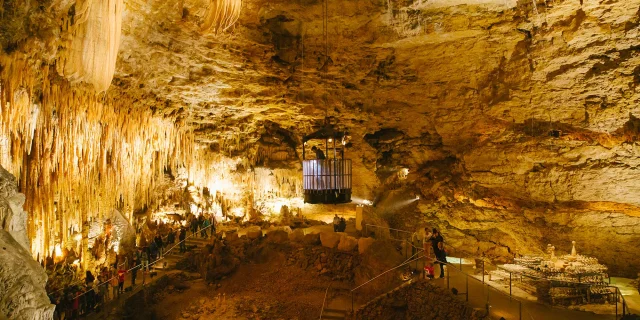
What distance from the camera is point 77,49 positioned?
643 centimetres

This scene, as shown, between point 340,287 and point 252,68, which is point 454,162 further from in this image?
point 252,68

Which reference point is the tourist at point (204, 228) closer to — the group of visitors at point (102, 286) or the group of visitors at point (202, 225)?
the group of visitors at point (202, 225)

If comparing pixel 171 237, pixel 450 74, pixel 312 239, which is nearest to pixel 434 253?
pixel 312 239

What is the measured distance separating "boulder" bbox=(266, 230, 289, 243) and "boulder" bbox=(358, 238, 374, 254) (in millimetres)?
2401

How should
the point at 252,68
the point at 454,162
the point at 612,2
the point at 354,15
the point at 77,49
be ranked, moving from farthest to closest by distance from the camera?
the point at 454,162, the point at 252,68, the point at 354,15, the point at 612,2, the point at 77,49

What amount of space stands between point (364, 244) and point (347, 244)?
57 cm

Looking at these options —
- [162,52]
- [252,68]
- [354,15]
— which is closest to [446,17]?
[354,15]

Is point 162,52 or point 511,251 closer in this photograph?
point 162,52

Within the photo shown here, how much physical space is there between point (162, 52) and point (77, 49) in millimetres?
2747

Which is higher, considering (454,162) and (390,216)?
(454,162)

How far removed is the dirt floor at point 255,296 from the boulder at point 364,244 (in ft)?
4.02

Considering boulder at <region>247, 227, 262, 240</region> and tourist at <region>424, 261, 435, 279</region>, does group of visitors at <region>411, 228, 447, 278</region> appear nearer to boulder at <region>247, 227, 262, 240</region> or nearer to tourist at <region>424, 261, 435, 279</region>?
tourist at <region>424, 261, 435, 279</region>

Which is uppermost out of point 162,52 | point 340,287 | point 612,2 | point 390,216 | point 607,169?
point 612,2

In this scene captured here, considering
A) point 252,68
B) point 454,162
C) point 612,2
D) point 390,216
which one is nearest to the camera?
point 612,2
